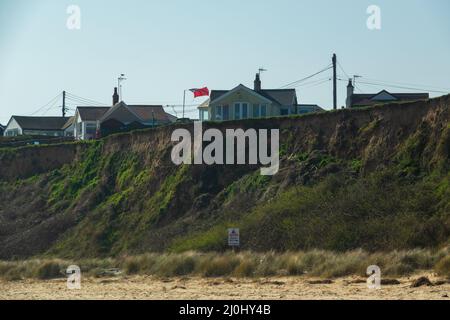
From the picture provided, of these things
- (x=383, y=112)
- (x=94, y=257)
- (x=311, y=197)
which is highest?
(x=383, y=112)

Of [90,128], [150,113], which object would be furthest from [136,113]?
[90,128]

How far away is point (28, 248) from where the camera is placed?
4778 centimetres

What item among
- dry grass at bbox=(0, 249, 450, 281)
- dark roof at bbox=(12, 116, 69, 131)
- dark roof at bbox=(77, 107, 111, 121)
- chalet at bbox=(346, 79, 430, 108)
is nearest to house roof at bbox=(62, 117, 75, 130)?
dark roof at bbox=(12, 116, 69, 131)

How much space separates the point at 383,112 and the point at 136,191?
14.7 meters

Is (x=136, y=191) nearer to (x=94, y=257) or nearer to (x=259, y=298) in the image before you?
(x=94, y=257)

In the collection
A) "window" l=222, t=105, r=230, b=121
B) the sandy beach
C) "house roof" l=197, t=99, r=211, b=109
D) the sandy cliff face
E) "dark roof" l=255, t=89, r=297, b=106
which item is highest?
"dark roof" l=255, t=89, r=297, b=106

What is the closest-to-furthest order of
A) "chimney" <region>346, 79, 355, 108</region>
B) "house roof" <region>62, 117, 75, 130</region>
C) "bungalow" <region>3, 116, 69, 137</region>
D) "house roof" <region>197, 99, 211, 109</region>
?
1. "house roof" <region>197, 99, 211, 109</region>
2. "chimney" <region>346, 79, 355, 108</region>
3. "house roof" <region>62, 117, 75, 130</region>
4. "bungalow" <region>3, 116, 69, 137</region>

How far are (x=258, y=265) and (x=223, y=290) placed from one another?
4.11 meters

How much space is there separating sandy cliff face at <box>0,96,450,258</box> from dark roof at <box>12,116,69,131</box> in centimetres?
3034

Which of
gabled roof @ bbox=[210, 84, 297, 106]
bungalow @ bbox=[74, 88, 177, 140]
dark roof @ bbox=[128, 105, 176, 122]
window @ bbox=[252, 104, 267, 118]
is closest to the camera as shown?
window @ bbox=[252, 104, 267, 118]

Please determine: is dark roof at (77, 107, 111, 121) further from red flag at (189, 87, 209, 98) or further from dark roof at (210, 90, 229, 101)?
red flag at (189, 87, 209, 98)

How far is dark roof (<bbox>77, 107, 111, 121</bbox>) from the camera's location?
79.1 meters

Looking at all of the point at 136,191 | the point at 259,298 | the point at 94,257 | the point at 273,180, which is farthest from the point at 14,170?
the point at 259,298

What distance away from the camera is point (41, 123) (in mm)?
90938
